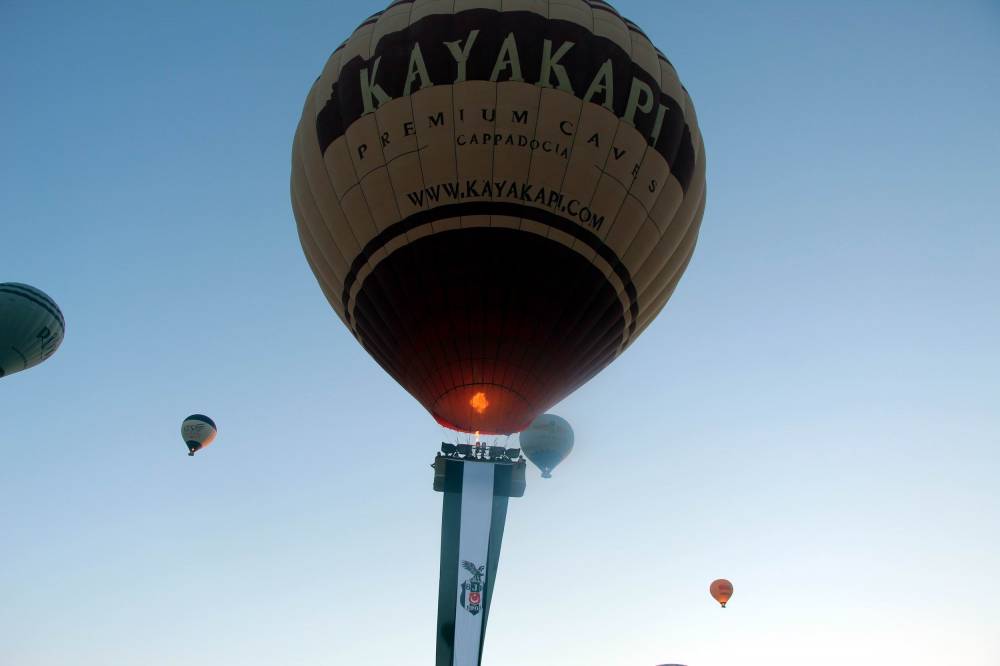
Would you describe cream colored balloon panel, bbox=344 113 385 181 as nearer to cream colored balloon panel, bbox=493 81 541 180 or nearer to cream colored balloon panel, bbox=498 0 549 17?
cream colored balloon panel, bbox=493 81 541 180

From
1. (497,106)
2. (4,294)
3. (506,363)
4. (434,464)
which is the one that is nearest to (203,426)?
(4,294)

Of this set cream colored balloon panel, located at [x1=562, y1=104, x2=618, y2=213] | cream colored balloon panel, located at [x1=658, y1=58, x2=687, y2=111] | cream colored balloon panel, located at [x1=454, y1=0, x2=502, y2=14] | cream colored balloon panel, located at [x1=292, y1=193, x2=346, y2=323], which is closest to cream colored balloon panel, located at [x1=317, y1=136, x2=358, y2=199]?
cream colored balloon panel, located at [x1=292, y1=193, x2=346, y2=323]

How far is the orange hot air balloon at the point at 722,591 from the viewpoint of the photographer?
1858 centimetres

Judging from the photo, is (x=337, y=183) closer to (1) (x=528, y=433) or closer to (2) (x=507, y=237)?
(2) (x=507, y=237)

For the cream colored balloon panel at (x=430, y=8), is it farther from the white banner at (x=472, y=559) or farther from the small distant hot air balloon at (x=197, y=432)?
the small distant hot air balloon at (x=197, y=432)

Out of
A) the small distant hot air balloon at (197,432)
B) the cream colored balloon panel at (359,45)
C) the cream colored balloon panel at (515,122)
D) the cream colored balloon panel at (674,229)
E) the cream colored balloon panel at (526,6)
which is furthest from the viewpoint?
the small distant hot air balloon at (197,432)

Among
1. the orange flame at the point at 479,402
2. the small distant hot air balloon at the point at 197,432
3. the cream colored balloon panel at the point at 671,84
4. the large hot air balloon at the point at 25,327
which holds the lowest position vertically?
the orange flame at the point at 479,402

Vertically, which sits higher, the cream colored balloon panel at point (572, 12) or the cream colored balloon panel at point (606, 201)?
the cream colored balloon panel at point (572, 12)

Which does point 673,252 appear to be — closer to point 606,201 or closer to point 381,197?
point 606,201

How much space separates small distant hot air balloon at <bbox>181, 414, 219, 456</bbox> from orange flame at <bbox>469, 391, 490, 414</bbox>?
14986 mm

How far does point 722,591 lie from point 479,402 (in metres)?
11.3

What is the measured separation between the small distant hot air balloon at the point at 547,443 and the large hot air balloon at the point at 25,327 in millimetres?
14863

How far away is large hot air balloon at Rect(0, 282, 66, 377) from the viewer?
67.3 feet

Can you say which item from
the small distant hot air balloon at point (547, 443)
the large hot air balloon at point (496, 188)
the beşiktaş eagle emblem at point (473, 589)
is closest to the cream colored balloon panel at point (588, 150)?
the large hot air balloon at point (496, 188)
